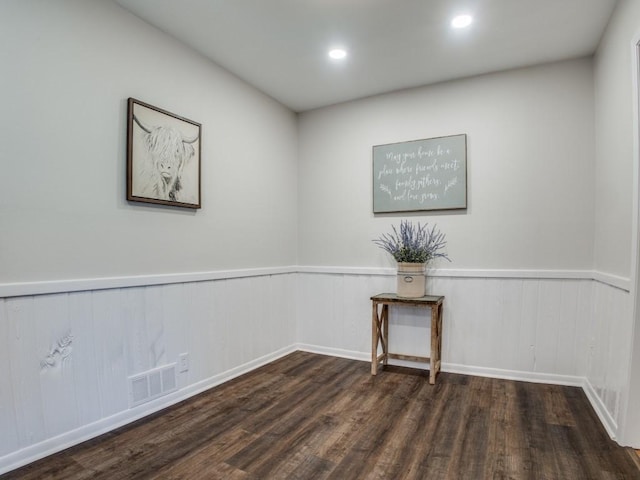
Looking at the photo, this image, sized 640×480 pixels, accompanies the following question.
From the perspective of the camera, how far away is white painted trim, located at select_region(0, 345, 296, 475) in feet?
5.63

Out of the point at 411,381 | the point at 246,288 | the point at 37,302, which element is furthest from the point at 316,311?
the point at 37,302

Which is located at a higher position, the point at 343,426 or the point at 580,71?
the point at 580,71

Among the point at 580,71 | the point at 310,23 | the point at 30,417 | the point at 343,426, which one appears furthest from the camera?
the point at 580,71

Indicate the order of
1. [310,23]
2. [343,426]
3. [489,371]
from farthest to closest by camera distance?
1. [489,371]
2. [310,23]
3. [343,426]

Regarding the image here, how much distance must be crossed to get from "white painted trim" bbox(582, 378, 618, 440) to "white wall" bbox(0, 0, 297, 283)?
2.64 meters

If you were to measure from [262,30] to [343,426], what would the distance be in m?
2.54

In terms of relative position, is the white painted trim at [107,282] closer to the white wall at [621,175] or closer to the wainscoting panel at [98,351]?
the wainscoting panel at [98,351]

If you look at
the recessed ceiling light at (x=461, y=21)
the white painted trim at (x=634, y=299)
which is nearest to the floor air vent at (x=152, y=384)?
the white painted trim at (x=634, y=299)

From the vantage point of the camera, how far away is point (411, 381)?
287cm

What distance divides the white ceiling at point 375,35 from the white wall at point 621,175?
0.24 metres

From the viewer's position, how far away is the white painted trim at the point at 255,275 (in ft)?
5.90

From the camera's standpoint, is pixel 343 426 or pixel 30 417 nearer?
pixel 30 417

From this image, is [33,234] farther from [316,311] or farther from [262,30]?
[316,311]

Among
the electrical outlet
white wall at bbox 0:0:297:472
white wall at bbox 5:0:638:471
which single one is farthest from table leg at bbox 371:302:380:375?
the electrical outlet
